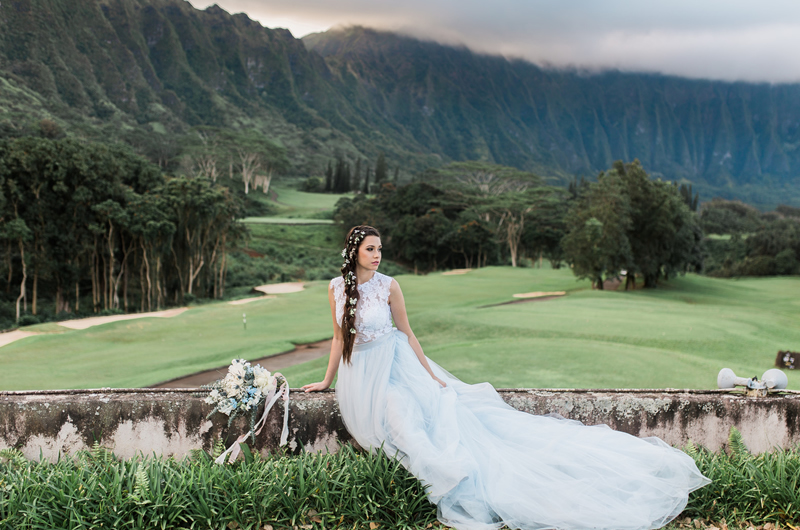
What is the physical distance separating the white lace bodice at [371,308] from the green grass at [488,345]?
483 centimetres

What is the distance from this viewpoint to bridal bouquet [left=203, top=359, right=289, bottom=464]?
3854mm

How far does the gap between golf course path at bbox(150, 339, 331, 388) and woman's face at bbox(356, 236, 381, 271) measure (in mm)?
6337

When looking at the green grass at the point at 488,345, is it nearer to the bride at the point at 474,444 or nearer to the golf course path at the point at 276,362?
the golf course path at the point at 276,362

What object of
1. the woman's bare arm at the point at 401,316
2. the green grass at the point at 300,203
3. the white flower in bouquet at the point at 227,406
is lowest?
the white flower in bouquet at the point at 227,406

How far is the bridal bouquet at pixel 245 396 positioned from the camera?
12.6 ft

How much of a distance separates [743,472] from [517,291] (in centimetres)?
2294

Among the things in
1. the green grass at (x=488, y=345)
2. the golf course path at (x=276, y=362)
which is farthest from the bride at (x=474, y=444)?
the golf course path at (x=276, y=362)

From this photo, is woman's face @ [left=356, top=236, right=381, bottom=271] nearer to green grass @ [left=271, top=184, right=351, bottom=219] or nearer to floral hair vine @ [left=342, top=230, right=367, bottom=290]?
floral hair vine @ [left=342, top=230, right=367, bottom=290]

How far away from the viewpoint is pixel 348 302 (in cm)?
405

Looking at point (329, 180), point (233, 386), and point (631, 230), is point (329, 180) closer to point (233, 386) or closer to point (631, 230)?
point (631, 230)

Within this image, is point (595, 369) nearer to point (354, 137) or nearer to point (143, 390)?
point (143, 390)

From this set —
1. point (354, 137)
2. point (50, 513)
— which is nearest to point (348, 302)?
point (50, 513)

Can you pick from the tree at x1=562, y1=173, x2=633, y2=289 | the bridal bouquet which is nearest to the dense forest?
the tree at x1=562, y1=173, x2=633, y2=289

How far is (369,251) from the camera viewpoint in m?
4.04
